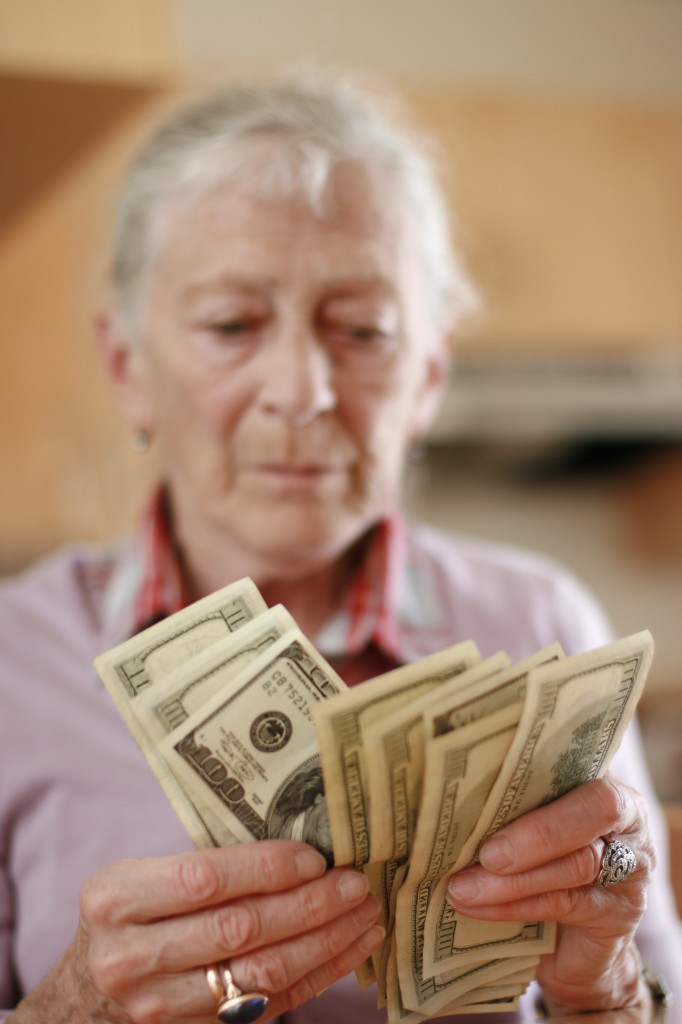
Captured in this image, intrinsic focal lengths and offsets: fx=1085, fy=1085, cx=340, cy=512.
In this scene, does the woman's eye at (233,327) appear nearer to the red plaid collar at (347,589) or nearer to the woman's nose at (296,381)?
the woman's nose at (296,381)

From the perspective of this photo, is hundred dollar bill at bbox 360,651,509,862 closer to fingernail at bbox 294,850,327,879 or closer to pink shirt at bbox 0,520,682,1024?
fingernail at bbox 294,850,327,879

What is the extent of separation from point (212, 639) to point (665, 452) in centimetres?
318

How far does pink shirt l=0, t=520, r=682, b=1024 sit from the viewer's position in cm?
106

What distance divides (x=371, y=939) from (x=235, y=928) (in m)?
0.11

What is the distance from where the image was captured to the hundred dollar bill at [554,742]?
2.39 feet

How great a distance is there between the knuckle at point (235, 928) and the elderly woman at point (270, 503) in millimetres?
151

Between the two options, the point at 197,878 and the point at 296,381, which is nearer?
the point at 197,878

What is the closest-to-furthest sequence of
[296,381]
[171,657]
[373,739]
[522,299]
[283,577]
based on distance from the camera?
[373,739]
[171,657]
[296,381]
[283,577]
[522,299]

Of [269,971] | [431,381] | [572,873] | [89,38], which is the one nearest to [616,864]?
[572,873]

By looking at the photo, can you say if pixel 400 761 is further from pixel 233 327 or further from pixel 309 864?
pixel 233 327

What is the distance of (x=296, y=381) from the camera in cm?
113

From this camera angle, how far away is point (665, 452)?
3.73 metres

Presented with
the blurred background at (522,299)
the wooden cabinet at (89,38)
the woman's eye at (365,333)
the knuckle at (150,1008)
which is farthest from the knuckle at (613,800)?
the blurred background at (522,299)

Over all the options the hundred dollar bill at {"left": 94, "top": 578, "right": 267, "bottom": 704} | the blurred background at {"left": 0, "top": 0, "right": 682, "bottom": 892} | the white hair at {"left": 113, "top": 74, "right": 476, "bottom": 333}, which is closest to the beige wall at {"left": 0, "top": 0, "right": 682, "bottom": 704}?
the blurred background at {"left": 0, "top": 0, "right": 682, "bottom": 892}
